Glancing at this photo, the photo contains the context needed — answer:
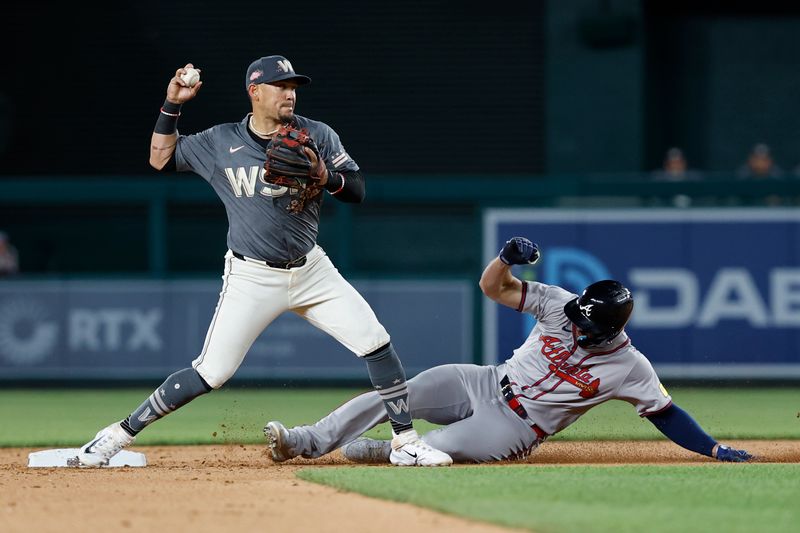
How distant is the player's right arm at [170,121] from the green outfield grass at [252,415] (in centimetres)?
239

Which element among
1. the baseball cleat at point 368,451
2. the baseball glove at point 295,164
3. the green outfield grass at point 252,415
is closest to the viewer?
the baseball glove at point 295,164

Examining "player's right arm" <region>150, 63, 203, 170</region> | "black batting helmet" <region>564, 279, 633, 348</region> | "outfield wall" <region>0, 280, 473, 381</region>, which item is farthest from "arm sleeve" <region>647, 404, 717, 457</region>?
"outfield wall" <region>0, 280, 473, 381</region>

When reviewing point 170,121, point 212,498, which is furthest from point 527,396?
point 170,121

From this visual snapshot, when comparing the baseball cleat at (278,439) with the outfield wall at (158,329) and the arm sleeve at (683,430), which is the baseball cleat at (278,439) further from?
the outfield wall at (158,329)

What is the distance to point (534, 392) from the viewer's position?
6504 millimetres

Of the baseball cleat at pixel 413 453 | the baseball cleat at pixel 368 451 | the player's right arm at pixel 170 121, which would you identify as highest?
the player's right arm at pixel 170 121

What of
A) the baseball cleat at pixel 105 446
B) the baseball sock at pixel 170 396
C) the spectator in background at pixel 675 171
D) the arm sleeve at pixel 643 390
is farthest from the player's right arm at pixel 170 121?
the spectator in background at pixel 675 171

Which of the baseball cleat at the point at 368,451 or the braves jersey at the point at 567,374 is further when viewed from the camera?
the baseball cleat at the point at 368,451

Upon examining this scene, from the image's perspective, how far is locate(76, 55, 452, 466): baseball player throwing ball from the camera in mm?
6223

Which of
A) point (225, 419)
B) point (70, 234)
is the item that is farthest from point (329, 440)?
point (70, 234)

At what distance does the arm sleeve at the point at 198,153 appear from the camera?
635 cm

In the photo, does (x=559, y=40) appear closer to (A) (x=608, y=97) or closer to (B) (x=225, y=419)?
(A) (x=608, y=97)

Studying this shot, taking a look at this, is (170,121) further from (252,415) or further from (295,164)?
(252,415)

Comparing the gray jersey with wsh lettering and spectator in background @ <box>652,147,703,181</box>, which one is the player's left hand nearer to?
the gray jersey with wsh lettering
